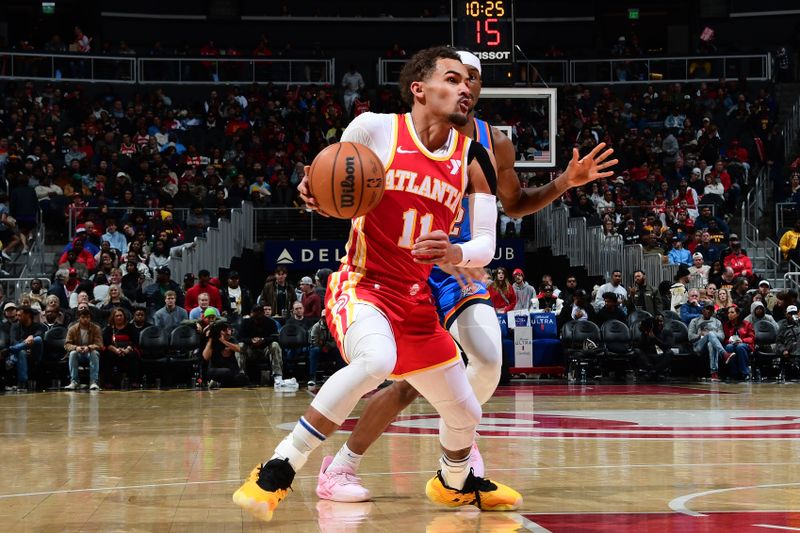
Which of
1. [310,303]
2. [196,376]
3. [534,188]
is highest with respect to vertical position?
[534,188]

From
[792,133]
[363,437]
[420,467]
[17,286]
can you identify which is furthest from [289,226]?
[363,437]

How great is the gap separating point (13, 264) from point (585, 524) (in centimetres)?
1834

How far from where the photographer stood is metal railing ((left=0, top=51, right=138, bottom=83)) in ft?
101

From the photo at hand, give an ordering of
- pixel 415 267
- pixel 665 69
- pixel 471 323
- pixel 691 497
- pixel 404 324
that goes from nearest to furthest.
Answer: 1. pixel 404 324
2. pixel 415 267
3. pixel 691 497
4. pixel 471 323
5. pixel 665 69

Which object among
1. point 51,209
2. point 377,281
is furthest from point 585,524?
point 51,209

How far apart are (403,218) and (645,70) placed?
2845 centimetres

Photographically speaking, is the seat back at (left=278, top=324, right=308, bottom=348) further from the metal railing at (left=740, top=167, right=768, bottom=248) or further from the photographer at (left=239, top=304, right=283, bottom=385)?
the metal railing at (left=740, top=167, right=768, bottom=248)

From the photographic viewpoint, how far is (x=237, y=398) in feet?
49.8

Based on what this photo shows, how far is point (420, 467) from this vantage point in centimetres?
775

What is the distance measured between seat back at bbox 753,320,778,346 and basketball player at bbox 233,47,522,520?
44.6ft

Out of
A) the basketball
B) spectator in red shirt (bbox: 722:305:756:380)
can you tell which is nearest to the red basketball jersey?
the basketball

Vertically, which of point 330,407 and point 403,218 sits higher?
point 403,218

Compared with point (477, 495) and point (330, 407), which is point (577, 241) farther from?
point (330, 407)

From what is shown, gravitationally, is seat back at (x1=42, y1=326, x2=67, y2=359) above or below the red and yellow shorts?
below
